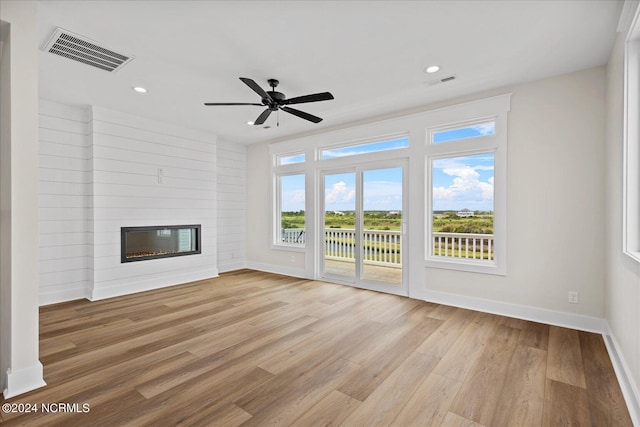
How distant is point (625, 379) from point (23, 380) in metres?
4.22

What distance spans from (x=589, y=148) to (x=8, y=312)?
526 cm

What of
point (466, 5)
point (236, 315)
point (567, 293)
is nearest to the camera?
point (466, 5)

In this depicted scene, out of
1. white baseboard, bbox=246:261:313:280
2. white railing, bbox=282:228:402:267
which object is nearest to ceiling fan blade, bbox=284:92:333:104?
white railing, bbox=282:228:402:267

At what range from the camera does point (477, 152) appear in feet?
12.9

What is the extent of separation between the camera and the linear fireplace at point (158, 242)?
4859 millimetres

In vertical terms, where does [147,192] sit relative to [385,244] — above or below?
above

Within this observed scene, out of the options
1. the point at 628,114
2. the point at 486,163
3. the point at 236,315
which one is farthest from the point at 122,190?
the point at 628,114

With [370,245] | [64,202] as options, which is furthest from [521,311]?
[64,202]

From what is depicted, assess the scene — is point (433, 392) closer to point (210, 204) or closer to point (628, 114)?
point (628, 114)

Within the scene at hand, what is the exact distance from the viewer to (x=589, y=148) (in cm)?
322

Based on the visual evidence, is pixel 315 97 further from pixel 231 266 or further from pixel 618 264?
pixel 231 266

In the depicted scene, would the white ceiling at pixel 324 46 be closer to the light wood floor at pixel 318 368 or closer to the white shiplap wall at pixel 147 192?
the white shiplap wall at pixel 147 192

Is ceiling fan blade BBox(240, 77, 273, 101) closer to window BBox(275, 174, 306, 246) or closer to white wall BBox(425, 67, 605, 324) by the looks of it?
window BBox(275, 174, 306, 246)

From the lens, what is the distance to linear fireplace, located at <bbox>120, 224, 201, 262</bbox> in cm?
486
